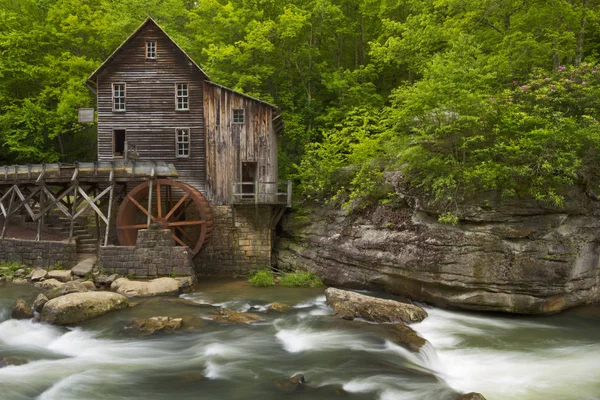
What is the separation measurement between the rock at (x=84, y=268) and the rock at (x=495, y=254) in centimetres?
921

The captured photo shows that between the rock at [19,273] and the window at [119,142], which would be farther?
the window at [119,142]

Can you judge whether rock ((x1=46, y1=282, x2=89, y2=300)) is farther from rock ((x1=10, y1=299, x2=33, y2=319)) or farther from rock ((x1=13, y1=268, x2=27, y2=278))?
rock ((x1=13, y1=268, x2=27, y2=278))

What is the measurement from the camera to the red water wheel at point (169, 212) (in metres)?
14.1

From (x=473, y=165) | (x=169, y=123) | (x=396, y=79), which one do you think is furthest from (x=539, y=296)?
(x=396, y=79)

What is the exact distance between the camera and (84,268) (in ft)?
42.8

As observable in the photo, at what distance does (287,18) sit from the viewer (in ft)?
61.5

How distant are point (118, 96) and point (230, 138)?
472 cm

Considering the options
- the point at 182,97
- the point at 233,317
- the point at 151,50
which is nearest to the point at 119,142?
the point at 182,97

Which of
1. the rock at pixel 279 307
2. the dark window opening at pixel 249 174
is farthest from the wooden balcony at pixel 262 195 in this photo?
the rock at pixel 279 307

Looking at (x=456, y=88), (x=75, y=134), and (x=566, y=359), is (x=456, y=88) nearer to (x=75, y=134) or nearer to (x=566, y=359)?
(x=566, y=359)

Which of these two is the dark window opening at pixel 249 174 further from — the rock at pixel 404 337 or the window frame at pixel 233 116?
the rock at pixel 404 337

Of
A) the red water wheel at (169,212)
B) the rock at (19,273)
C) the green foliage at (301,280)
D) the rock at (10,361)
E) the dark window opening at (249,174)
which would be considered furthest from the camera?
the dark window opening at (249,174)

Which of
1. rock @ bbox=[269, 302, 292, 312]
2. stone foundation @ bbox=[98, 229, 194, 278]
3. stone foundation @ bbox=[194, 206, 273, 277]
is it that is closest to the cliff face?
rock @ bbox=[269, 302, 292, 312]

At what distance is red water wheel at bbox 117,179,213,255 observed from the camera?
14.1 m
